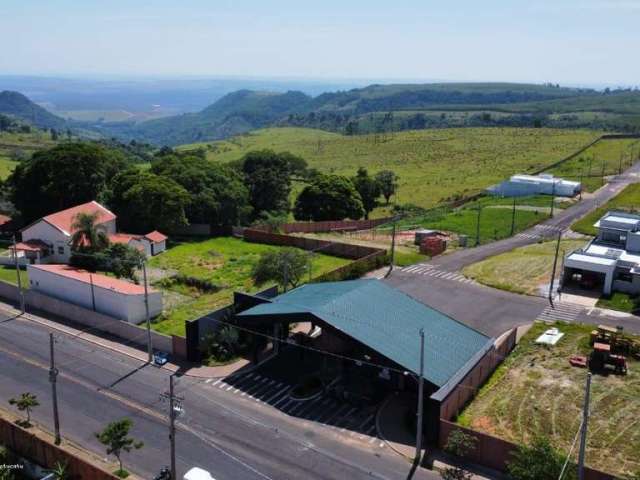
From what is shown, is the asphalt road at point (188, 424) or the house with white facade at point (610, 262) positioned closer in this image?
the asphalt road at point (188, 424)

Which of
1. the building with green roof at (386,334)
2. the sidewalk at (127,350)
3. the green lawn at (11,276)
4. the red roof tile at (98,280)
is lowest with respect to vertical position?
the sidewalk at (127,350)

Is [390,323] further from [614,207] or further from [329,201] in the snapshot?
[614,207]

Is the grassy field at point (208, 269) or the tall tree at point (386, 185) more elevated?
the tall tree at point (386, 185)

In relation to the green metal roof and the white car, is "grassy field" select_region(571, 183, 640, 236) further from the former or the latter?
the white car

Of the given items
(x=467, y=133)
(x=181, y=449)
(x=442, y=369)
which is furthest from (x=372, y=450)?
(x=467, y=133)

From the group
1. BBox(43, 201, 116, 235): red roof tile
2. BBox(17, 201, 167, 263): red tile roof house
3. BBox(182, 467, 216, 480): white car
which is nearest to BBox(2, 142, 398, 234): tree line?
BBox(43, 201, 116, 235): red roof tile

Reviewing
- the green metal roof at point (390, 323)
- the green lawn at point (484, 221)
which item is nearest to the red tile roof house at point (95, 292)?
the green metal roof at point (390, 323)

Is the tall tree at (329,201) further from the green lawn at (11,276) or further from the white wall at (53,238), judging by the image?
the green lawn at (11,276)
